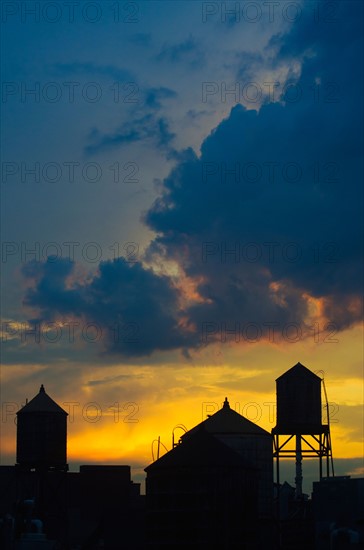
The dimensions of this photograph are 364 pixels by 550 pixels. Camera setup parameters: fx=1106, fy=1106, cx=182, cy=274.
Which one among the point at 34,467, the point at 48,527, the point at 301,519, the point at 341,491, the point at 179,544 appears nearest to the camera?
the point at 179,544

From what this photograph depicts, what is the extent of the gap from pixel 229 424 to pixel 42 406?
15.1 metres

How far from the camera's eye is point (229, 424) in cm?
8444

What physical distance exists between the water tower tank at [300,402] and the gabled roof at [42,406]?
17692 mm

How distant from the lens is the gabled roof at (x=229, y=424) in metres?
83.8

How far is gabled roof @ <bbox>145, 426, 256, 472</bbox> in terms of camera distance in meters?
66.1

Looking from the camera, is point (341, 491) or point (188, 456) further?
point (341, 491)

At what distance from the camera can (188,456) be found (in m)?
66.7

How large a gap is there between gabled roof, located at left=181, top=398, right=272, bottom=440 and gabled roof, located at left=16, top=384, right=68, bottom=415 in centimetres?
1099

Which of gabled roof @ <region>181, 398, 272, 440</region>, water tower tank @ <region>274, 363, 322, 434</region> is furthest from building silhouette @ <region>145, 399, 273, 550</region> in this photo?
water tower tank @ <region>274, 363, 322, 434</region>

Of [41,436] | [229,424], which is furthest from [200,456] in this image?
A: [41,436]

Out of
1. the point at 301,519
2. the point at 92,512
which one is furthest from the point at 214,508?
the point at 92,512

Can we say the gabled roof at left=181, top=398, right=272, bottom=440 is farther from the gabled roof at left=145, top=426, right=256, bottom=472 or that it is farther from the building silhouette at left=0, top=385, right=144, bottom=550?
the gabled roof at left=145, top=426, right=256, bottom=472

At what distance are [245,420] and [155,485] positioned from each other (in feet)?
68.0

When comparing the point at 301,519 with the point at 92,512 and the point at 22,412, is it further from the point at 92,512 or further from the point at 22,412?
the point at 92,512
